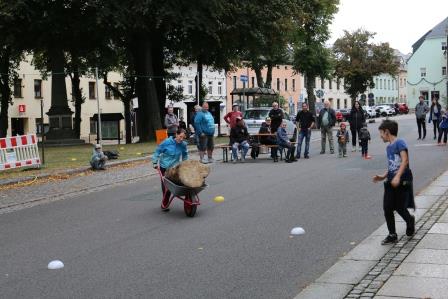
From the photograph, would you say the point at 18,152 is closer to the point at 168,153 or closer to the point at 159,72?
the point at 168,153

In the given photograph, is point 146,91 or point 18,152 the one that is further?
point 146,91

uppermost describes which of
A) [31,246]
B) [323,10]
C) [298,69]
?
[323,10]

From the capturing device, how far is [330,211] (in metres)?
10.4

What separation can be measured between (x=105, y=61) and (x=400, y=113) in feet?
211

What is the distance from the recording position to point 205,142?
20.2 metres

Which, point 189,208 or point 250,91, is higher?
point 250,91

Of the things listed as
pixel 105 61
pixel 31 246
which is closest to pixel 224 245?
pixel 31 246

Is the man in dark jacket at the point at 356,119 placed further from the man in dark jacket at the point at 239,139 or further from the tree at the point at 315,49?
the tree at the point at 315,49

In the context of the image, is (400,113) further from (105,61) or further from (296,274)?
(296,274)

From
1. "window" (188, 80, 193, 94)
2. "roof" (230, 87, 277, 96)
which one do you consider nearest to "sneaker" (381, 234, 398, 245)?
"roof" (230, 87, 277, 96)

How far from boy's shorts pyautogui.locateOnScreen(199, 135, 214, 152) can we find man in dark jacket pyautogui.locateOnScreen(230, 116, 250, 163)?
67 centimetres

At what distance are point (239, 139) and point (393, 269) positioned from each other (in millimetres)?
13986

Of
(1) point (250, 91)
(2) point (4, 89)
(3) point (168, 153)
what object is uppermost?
(2) point (4, 89)

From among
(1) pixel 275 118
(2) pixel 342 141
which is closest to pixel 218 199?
(2) pixel 342 141
